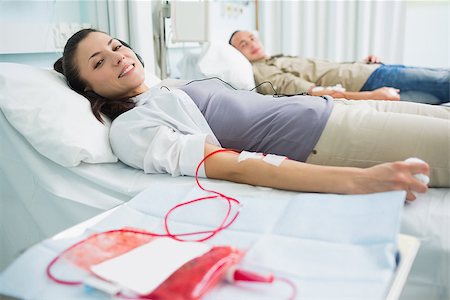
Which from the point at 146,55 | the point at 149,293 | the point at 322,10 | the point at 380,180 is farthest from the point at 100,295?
the point at 322,10

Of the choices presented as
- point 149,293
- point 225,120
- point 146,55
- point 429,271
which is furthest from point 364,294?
point 146,55

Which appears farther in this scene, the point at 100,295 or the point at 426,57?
the point at 426,57

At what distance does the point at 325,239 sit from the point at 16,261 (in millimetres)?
496

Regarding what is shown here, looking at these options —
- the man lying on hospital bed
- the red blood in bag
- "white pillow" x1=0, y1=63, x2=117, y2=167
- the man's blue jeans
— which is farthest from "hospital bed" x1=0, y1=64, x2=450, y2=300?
the man's blue jeans

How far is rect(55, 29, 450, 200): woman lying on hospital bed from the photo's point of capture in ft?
3.53

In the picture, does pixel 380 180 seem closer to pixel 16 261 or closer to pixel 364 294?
pixel 364 294

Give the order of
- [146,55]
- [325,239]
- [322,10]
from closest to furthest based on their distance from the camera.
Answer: [325,239], [146,55], [322,10]

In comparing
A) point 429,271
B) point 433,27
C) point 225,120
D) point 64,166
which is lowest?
point 429,271

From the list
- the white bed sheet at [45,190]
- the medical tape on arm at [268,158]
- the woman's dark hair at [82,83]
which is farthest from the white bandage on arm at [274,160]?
the woman's dark hair at [82,83]

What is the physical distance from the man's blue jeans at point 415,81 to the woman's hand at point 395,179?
1.56 meters

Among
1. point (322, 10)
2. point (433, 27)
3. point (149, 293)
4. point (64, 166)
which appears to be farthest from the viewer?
point (322, 10)

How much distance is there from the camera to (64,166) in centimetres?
133

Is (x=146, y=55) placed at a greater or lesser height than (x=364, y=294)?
greater

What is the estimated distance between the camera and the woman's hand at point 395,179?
3.17 ft
